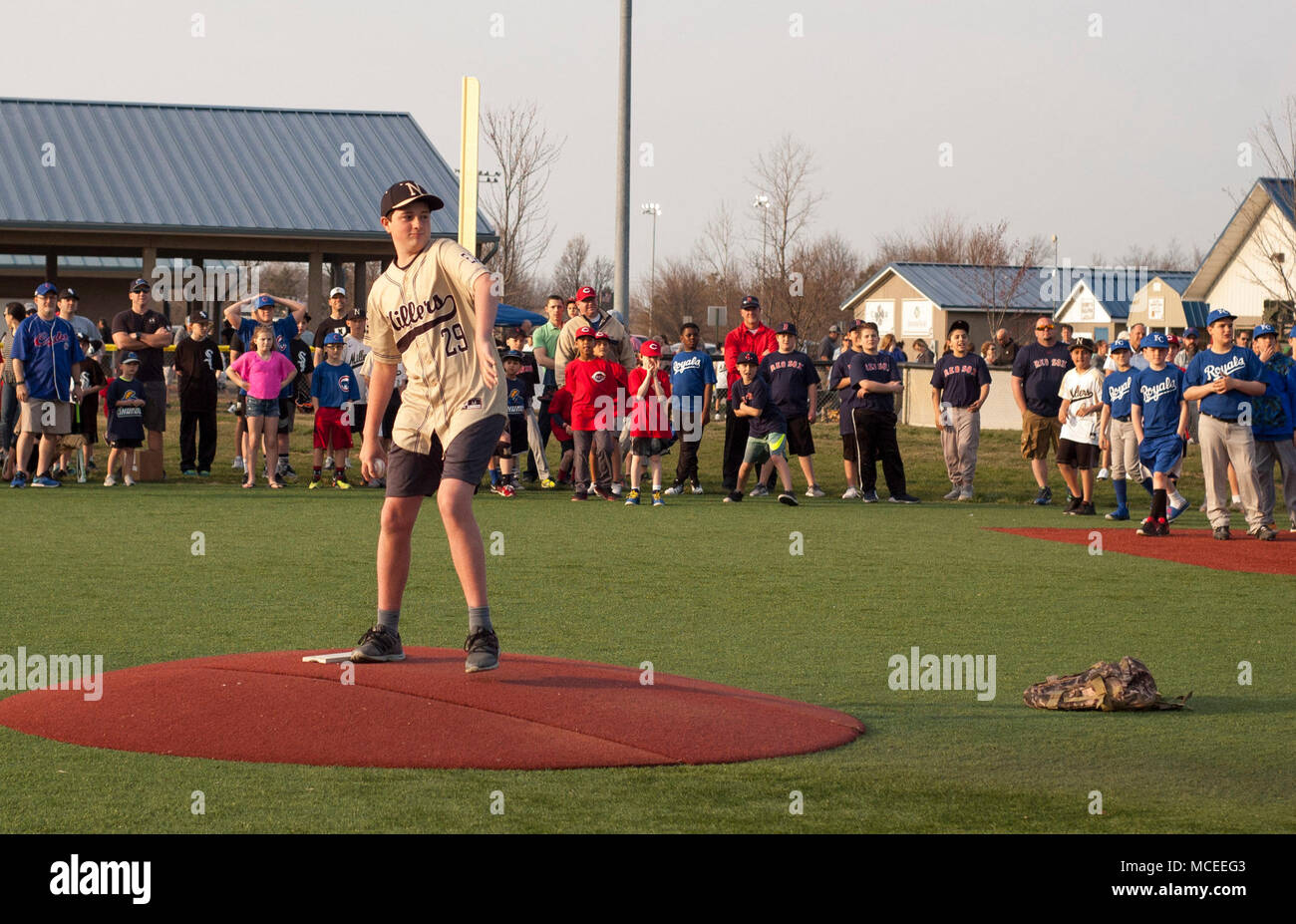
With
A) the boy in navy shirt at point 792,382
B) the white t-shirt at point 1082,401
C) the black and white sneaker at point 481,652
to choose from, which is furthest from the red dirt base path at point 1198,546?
the black and white sneaker at point 481,652

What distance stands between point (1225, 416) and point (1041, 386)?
4260 mm

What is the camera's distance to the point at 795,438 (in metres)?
19.5

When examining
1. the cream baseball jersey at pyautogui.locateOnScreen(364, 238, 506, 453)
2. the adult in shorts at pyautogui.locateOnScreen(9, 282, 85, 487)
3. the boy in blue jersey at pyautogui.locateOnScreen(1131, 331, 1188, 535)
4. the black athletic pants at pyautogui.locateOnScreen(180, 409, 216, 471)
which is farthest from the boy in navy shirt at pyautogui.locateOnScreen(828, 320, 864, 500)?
the cream baseball jersey at pyautogui.locateOnScreen(364, 238, 506, 453)

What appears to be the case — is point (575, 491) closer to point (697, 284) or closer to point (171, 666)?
point (171, 666)

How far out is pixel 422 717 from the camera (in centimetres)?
642

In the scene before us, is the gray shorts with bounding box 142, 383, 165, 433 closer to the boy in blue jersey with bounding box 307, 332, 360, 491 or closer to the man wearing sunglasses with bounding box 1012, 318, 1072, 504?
the boy in blue jersey with bounding box 307, 332, 360, 491

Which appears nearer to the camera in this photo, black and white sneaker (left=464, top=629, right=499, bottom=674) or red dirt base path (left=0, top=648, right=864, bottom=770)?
red dirt base path (left=0, top=648, right=864, bottom=770)

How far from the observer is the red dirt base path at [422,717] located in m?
6.10

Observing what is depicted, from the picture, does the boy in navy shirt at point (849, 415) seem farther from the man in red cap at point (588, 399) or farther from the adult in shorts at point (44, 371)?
the adult in shorts at point (44, 371)

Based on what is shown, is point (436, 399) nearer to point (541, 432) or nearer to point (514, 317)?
point (541, 432)

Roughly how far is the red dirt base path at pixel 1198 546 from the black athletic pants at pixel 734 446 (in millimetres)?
4583

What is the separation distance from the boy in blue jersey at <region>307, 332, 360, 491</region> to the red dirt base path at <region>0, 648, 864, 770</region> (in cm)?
1212

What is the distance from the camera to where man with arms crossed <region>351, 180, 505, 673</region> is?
698 cm

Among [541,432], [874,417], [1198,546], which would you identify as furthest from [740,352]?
[1198,546]
